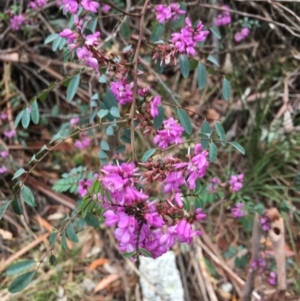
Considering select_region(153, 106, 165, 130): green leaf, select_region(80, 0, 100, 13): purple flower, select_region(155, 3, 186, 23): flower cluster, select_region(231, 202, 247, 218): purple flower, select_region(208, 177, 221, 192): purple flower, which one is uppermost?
select_region(80, 0, 100, 13): purple flower

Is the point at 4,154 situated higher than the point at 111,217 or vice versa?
the point at 111,217

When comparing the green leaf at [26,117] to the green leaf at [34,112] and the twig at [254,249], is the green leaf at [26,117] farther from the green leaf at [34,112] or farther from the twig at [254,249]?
the twig at [254,249]

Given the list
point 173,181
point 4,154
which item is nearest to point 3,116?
point 4,154

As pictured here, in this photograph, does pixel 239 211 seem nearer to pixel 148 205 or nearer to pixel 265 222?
pixel 265 222

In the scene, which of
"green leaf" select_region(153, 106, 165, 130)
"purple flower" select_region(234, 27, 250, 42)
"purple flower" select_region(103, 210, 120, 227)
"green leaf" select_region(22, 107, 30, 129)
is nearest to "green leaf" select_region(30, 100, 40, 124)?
"green leaf" select_region(22, 107, 30, 129)

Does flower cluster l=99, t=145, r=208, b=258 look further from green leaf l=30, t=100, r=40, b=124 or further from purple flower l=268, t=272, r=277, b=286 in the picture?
purple flower l=268, t=272, r=277, b=286

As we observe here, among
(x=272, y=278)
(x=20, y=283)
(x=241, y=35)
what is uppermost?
(x=20, y=283)
